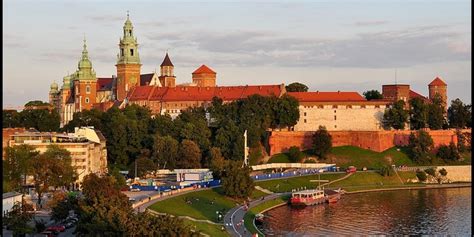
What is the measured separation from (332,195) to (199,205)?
13.8 m

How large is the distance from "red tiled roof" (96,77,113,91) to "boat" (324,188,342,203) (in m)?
53.1

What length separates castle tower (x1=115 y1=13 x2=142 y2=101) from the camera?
10344 centimetres

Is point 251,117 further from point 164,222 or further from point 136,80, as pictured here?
point 164,222

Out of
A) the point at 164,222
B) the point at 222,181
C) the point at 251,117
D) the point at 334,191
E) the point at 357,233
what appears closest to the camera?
the point at 164,222

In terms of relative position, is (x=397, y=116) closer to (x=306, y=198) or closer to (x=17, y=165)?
(x=306, y=198)

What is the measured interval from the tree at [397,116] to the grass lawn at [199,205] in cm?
3436

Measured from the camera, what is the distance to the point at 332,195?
6228 cm

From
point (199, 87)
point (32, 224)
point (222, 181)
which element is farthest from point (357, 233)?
point (199, 87)

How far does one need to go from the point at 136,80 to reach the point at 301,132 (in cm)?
2997

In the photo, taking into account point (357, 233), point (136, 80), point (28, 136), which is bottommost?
point (357, 233)

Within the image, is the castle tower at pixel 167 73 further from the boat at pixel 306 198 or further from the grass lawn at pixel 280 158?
the boat at pixel 306 198

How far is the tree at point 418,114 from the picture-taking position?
87250mm

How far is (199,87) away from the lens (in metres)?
103

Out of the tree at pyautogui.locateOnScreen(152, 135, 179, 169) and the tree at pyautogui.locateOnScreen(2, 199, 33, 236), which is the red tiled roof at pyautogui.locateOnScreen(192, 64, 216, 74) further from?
the tree at pyautogui.locateOnScreen(2, 199, 33, 236)
